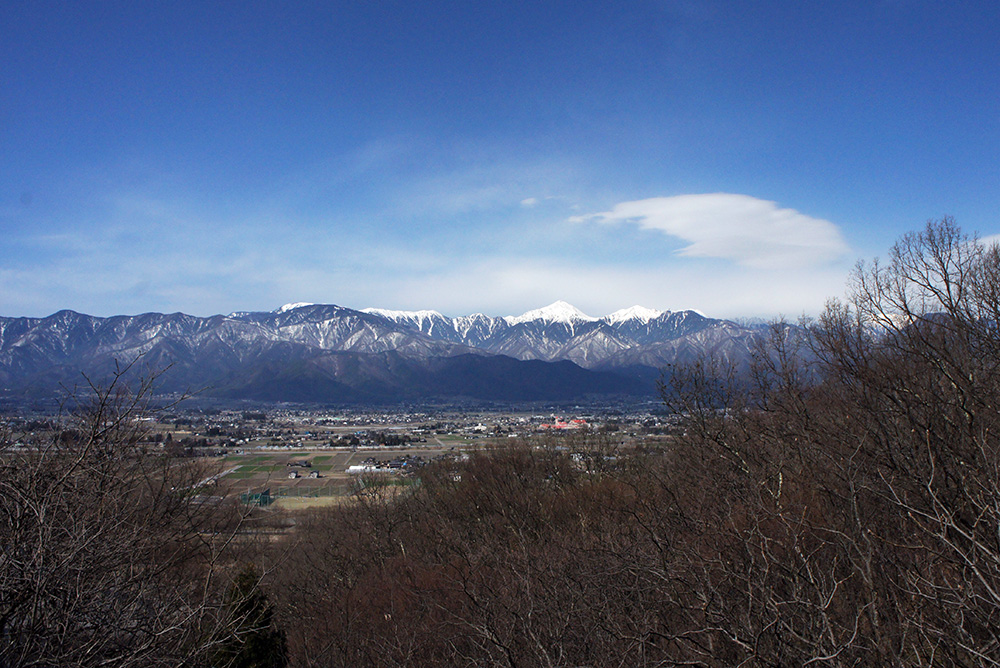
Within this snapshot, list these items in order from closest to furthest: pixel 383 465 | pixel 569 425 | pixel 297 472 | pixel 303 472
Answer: pixel 297 472, pixel 303 472, pixel 383 465, pixel 569 425

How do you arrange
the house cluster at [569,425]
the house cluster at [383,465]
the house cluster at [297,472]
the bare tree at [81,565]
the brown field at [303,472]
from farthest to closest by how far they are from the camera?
the house cluster at [297,472]
the house cluster at [383,465]
the house cluster at [569,425]
the brown field at [303,472]
the bare tree at [81,565]

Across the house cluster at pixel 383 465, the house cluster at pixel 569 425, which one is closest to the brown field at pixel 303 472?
the house cluster at pixel 383 465

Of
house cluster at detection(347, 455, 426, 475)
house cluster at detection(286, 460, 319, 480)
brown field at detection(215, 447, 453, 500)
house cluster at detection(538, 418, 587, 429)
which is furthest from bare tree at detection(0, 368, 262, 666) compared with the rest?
house cluster at detection(286, 460, 319, 480)

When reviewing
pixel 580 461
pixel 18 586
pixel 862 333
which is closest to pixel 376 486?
pixel 580 461

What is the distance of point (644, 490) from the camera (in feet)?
61.6

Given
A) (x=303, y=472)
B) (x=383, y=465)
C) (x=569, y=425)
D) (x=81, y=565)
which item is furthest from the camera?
(x=569, y=425)

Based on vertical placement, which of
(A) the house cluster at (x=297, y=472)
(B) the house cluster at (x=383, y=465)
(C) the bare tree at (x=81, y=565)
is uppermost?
(C) the bare tree at (x=81, y=565)

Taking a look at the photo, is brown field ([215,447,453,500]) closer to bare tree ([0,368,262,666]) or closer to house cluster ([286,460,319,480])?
house cluster ([286,460,319,480])

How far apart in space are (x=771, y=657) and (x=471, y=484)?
23.2 m

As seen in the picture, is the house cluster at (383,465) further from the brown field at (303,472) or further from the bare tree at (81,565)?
the bare tree at (81,565)

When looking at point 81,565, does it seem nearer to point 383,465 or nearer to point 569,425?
point 383,465

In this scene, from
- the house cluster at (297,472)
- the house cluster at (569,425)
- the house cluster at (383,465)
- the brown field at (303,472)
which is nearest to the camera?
the brown field at (303,472)

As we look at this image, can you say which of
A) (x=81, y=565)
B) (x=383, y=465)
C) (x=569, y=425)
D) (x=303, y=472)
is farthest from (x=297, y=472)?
(x=81, y=565)

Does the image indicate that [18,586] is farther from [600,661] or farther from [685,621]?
[685,621]
